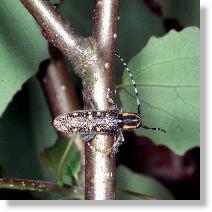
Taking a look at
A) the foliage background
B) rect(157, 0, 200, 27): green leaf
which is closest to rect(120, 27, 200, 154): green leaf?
the foliage background

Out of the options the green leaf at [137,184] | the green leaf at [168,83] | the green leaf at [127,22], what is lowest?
the green leaf at [137,184]

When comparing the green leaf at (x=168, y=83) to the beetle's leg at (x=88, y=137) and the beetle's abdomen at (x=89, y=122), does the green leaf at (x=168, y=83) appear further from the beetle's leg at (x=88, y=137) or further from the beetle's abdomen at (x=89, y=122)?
the beetle's leg at (x=88, y=137)

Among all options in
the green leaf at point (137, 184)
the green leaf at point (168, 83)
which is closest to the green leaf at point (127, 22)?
the green leaf at point (168, 83)

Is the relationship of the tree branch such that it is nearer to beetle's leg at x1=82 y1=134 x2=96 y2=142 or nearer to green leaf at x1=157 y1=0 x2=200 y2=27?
beetle's leg at x1=82 y1=134 x2=96 y2=142

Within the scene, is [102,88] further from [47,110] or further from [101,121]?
[47,110]

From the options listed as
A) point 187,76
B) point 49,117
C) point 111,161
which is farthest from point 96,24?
point 49,117

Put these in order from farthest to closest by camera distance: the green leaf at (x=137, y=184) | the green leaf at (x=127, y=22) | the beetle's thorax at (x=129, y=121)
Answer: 1. the green leaf at (x=137, y=184)
2. the green leaf at (x=127, y=22)
3. the beetle's thorax at (x=129, y=121)
